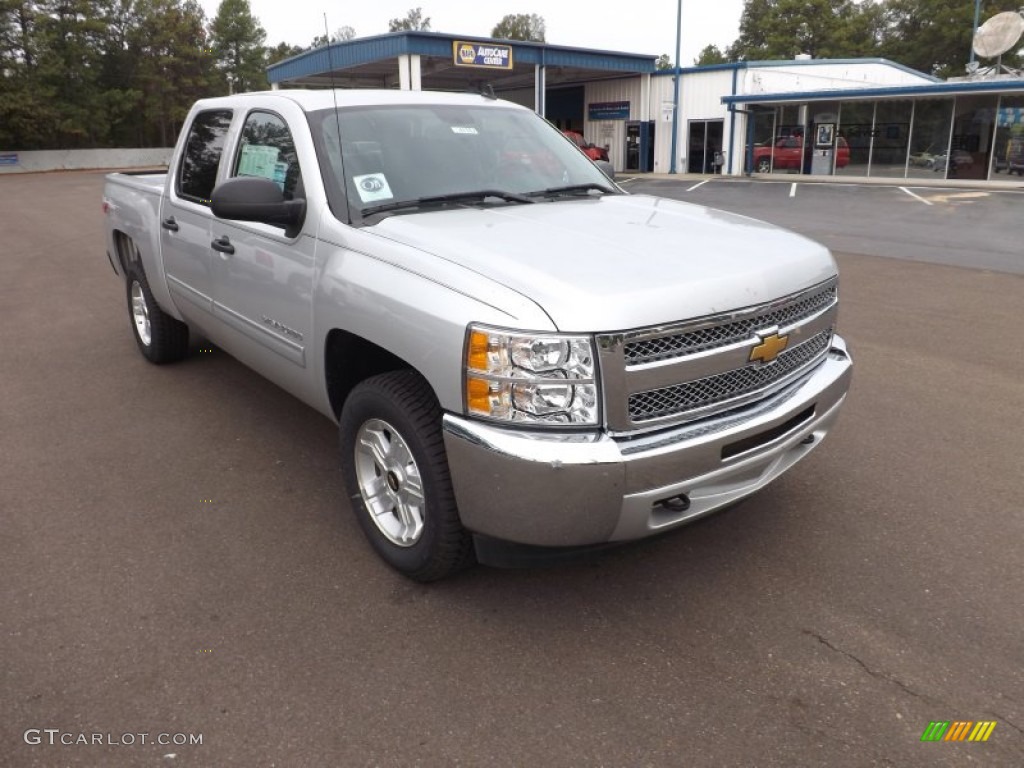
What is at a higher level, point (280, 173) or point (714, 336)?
point (280, 173)

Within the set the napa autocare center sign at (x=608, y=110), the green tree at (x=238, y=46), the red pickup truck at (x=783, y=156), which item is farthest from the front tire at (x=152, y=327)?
the green tree at (x=238, y=46)

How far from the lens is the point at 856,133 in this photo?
95.2ft

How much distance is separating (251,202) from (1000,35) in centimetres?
3298

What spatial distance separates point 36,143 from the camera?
51.8 m

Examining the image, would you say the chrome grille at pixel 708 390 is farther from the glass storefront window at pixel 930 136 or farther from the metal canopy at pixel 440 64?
the glass storefront window at pixel 930 136

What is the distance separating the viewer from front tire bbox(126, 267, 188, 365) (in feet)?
19.2

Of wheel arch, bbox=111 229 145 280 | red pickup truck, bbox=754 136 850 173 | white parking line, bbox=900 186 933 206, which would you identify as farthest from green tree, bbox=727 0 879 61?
wheel arch, bbox=111 229 145 280

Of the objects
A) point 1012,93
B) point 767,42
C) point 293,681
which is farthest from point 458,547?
point 767,42

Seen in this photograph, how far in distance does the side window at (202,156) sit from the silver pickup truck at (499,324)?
0.67 feet

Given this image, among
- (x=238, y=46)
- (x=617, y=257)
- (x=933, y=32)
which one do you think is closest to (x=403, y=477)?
(x=617, y=257)

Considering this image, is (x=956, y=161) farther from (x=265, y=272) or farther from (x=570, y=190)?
(x=265, y=272)

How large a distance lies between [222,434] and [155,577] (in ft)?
5.39

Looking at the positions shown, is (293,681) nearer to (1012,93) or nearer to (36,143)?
(1012,93)

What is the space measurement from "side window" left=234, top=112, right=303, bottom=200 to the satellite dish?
3149 centimetres
